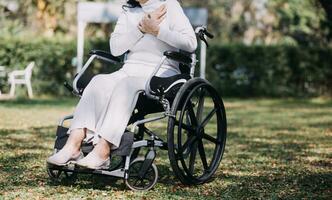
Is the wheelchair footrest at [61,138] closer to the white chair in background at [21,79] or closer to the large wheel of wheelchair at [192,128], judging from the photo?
the large wheel of wheelchair at [192,128]

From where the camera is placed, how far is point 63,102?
48.9 feet

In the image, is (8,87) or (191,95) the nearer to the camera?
(191,95)

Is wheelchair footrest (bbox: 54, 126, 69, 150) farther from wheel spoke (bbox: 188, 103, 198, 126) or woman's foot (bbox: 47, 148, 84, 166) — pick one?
wheel spoke (bbox: 188, 103, 198, 126)

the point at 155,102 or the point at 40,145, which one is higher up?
the point at 155,102

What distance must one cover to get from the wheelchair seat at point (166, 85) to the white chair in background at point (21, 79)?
11256 mm

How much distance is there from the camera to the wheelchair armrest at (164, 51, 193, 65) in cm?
462

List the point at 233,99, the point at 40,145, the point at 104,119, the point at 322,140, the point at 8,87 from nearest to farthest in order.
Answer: the point at 104,119 < the point at 40,145 < the point at 322,140 < the point at 8,87 < the point at 233,99

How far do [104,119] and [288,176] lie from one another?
1592 millimetres

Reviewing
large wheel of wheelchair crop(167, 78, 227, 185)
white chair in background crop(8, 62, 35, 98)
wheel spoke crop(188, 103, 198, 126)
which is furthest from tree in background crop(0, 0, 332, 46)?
wheel spoke crop(188, 103, 198, 126)

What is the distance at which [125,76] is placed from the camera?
4.76m

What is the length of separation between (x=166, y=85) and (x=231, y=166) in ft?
5.05

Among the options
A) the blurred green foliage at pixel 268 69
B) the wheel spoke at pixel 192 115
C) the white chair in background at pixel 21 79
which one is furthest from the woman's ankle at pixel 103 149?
the blurred green foliage at pixel 268 69

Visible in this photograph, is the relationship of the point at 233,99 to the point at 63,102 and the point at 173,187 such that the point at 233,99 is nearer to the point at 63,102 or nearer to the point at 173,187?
the point at 63,102

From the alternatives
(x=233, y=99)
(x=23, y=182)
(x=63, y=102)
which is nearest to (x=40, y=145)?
(x=23, y=182)
